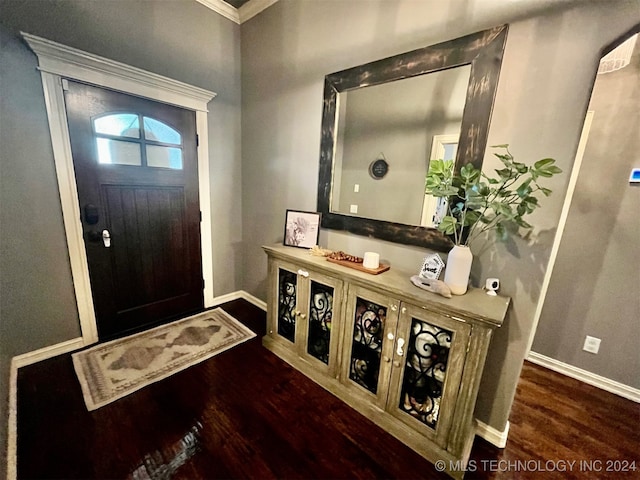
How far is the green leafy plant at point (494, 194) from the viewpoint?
108 cm

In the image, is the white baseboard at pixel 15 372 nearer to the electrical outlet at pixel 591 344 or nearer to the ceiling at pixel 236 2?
the ceiling at pixel 236 2

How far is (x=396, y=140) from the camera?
1.65 m

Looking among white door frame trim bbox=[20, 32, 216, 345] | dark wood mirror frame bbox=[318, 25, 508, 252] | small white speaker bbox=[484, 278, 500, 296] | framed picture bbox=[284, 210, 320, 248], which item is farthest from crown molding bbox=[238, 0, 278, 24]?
small white speaker bbox=[484, 278, 500, 296]

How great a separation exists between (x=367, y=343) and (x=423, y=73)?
1.65 metres

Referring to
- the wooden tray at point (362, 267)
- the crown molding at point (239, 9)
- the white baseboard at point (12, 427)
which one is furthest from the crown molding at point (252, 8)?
the white baseboard at point (12, 427)

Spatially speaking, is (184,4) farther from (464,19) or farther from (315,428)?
(315,428)

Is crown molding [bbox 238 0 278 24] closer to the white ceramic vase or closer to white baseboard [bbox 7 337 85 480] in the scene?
the white ceramic vase

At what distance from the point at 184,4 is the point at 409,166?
7.74 feet

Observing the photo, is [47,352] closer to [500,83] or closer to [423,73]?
[423,73]

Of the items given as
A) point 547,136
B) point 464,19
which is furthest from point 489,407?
point 464,19

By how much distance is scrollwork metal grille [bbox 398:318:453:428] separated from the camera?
1.22 meters

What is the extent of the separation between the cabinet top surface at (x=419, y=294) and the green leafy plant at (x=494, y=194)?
1.00ft

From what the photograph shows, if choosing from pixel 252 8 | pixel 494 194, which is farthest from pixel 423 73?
pixel 252 8

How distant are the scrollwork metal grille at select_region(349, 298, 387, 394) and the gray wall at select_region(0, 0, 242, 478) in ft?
5.62
